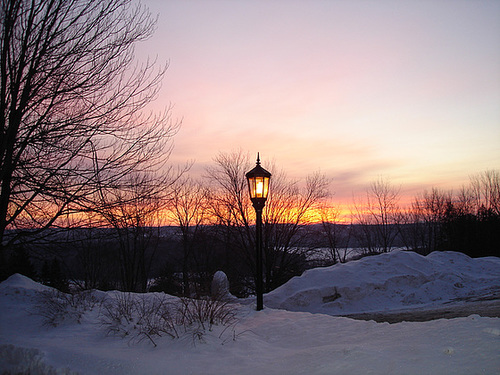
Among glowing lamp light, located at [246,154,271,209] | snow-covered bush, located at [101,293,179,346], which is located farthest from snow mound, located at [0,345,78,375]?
glowing lamp light, located at [246,154,271,209]

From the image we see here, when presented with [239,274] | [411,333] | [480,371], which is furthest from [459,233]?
[480,371]

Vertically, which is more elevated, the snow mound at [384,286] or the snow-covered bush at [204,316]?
the snow-covered bush at [204,316]

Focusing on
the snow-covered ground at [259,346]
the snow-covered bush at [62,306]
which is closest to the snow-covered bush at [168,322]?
the snow-covered ground at [259,346]

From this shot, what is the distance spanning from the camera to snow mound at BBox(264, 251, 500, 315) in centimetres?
1098

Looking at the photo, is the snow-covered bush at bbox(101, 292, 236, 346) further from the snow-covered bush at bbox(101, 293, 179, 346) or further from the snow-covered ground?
the snow-covered ground

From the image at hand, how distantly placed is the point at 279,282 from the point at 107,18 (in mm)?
14625

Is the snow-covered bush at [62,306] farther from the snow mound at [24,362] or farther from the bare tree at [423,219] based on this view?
the bare tree at [423,219]

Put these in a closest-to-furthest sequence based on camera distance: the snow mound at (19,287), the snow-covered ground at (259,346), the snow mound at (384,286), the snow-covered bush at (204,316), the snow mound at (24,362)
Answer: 1. the snow-covered ground at (259,346)
2. the snow mound at (24,362)
3. the snow-covered bush at (204,316)
4. the snow mound at (19,287)
5. the snow mound at (384,286)

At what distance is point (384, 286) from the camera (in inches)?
457

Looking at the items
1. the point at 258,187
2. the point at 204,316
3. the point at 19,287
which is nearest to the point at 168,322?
the point at 204,316

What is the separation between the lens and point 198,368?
12.6 ft

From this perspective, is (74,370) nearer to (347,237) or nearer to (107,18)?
(107,18)

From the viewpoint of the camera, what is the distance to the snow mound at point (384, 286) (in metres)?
11.0

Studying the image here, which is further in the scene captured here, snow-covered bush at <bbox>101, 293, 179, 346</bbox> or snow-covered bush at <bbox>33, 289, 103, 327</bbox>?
snow-covered bush at <bbox>33, 289, 103, 327</bbox>
